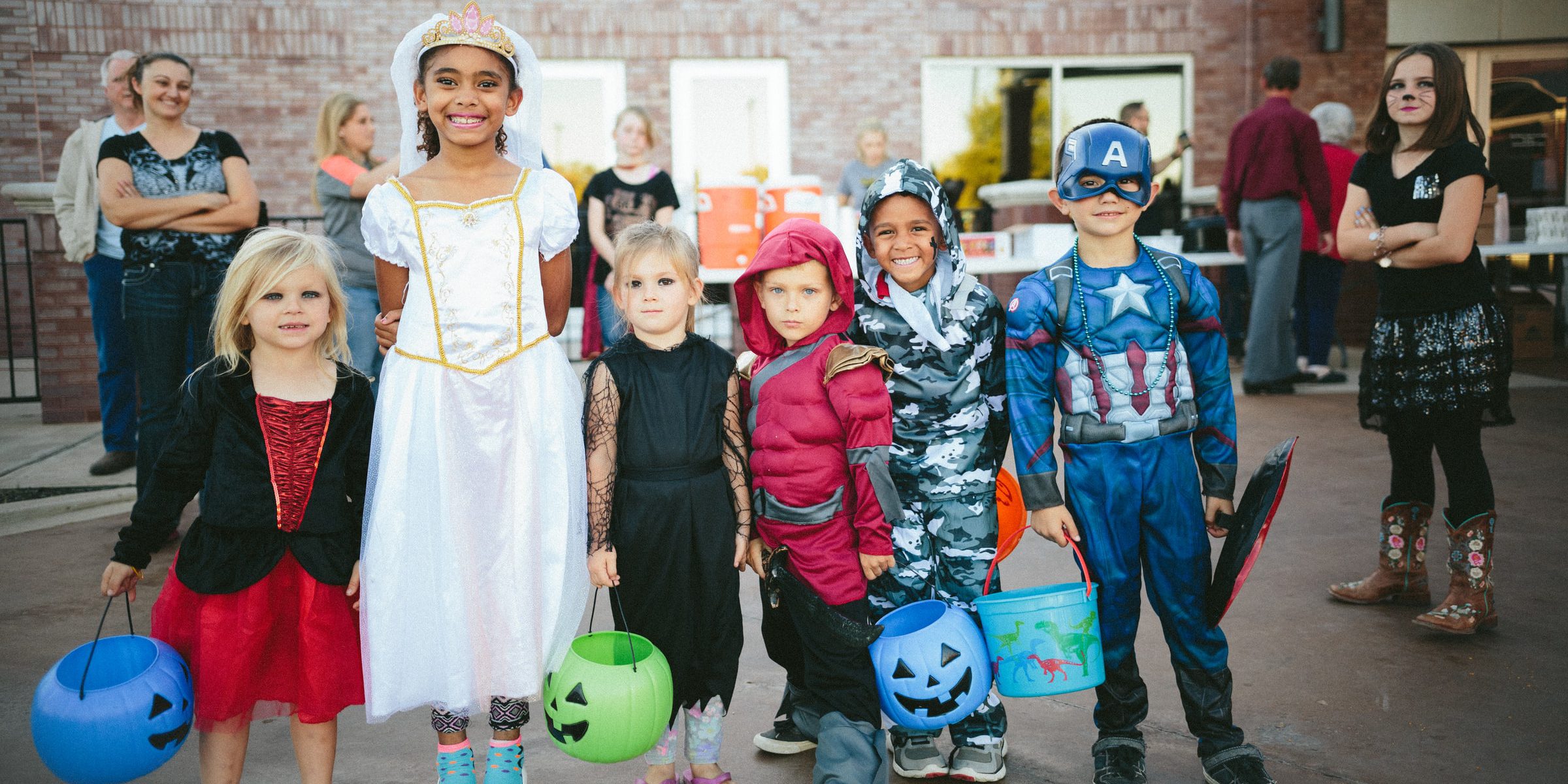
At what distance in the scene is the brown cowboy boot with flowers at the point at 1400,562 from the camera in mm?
4098

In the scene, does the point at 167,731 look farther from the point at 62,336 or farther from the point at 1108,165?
the point at 62,336

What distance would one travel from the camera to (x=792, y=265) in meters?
2.89

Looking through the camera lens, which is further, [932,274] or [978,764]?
[932,274]

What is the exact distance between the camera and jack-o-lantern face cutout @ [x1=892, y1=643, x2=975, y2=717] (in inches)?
104

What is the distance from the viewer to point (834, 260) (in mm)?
2936

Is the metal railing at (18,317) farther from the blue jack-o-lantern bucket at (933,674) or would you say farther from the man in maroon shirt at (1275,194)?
the man in maroon shirt at (1275,194)

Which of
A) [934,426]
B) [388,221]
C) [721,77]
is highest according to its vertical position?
[721,77]

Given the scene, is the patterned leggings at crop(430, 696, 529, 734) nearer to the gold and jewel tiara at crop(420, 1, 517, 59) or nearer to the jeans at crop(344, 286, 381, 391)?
the gold and jewel tiara at crop(420, 1, 517, 59)

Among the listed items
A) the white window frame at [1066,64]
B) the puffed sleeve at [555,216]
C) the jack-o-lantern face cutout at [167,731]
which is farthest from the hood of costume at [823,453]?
the white window frame at [1066,64]

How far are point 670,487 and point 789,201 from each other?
552 cm

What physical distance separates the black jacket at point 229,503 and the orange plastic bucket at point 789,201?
5579mm

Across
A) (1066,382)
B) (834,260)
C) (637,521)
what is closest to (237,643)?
(637,521)

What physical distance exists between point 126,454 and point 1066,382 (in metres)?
5.73

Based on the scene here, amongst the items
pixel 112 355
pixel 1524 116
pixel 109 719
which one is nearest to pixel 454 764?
pixel 109 719
